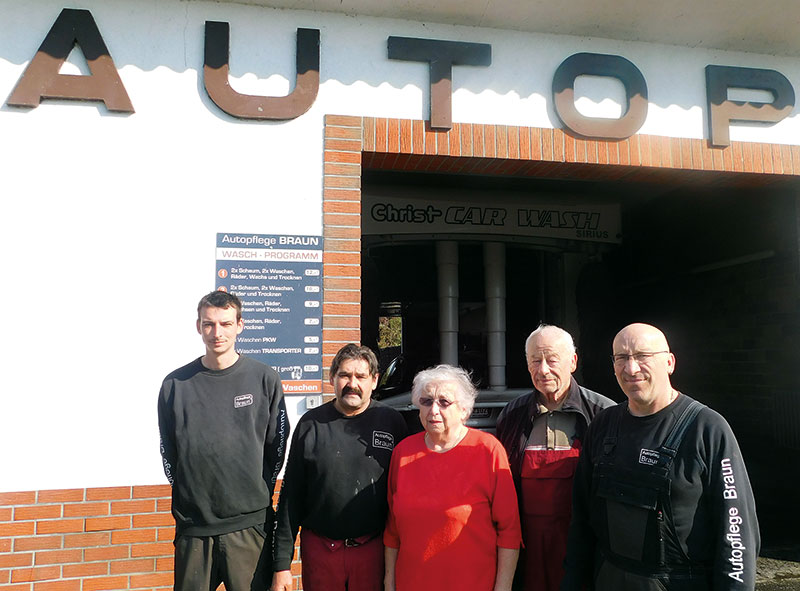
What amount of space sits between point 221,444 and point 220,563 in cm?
50

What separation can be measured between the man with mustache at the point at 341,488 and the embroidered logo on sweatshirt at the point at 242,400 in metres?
0.27

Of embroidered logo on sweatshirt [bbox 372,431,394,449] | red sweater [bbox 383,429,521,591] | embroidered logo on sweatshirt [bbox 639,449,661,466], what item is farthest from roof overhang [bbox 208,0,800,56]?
embroidered logo on sweatshirt [bbox 639,449,661,466]

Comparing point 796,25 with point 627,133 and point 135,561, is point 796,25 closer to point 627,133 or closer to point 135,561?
point 627,133

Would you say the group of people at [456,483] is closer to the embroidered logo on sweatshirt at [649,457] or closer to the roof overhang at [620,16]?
the embroidered logo on sweatshirt at [649,457]

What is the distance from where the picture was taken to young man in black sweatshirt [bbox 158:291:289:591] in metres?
2.55

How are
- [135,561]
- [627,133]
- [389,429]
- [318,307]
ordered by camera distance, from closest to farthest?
[389,429] → [135,561] → [318,307] → [627,133]

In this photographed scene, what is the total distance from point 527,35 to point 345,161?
1.55 meters

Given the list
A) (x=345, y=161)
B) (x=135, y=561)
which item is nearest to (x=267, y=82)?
(x=345, y=161)

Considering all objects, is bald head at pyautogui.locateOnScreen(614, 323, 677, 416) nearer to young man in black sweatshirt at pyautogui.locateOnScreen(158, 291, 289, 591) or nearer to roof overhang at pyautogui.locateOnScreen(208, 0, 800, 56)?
young man in black sweatshirt at pyautogui.locateOnScreen(158, 291, 289, 591)

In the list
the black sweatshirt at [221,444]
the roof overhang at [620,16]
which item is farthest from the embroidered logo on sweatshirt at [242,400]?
the roof overhang at [620,16]

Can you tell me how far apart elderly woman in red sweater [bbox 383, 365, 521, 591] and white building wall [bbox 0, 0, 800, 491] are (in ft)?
5.56

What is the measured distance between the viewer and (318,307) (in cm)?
368

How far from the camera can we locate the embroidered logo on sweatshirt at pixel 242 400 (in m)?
2.66

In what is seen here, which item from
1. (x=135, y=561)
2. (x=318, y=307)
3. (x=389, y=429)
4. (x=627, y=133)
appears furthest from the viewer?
(x=627, y=133)
